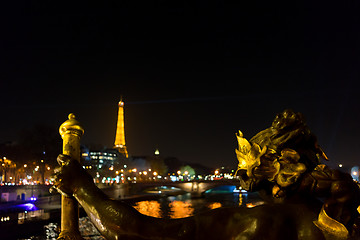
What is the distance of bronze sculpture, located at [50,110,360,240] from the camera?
1.99 m

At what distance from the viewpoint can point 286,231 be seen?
201 centimetres

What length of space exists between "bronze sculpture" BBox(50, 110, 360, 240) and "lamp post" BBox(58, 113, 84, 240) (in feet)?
2.09

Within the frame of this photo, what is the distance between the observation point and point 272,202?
2.31m

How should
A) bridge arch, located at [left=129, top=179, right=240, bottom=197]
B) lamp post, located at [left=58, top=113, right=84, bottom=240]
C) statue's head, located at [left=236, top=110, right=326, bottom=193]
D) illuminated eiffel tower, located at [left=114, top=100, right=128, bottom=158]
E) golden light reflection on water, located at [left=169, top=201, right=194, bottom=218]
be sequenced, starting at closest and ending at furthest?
statue's head, located at [left=236, top=110, right=326, bottom=193] < lamp post, located at [left=58, top=113, right=84, bottom=240] < golden light reflection on water, located at [left=169, top=201, right=194, bottom=218] < bridge arch, located at [left=129, top=179, right=240, bottom=197] < illuminated eiffel tower, located at [left=114, top=100, right=128, bottom=158]

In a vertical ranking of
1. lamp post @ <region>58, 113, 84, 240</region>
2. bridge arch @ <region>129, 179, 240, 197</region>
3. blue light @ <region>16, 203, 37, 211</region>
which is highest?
lamp post @ <region>58, 113, 84, 240</region>

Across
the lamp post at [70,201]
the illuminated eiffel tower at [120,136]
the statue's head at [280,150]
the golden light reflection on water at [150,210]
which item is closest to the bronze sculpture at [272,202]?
the statue's head at [280,150]

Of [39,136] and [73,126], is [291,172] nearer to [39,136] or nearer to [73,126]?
[73,126]

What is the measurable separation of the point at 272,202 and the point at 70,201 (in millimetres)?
1894

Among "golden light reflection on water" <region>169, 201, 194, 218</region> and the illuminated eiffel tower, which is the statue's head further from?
the illuminated eiffel tower

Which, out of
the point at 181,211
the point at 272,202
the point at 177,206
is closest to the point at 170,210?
the point at 181,211

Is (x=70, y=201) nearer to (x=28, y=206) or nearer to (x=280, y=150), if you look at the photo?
(x=280, y=150)

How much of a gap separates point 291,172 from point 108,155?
9919 centimetres

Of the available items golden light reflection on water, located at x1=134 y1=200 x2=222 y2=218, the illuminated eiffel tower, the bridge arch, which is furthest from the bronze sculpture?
the illuminated eiffel tower

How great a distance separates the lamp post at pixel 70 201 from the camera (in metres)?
→ 3.03
